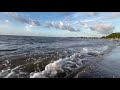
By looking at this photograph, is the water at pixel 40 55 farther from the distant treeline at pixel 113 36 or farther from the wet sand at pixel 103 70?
the wet sand at pixel 103 70

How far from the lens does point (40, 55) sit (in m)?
3.68

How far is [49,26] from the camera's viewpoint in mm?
3631

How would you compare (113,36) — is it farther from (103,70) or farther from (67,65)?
(67,65)

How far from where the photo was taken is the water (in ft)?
11.1

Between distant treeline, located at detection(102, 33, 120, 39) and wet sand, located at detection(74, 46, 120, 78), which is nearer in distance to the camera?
wet sand, located at detection(74, 46, 120, 78)

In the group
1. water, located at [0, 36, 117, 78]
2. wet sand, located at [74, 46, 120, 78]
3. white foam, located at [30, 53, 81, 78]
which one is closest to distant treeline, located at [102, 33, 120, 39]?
water, located at [0, 36, 117, 78]

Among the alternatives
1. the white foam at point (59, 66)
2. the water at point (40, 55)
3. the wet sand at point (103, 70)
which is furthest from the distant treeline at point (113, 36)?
the white foam at point (59, 66)

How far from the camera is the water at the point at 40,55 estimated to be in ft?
11.1

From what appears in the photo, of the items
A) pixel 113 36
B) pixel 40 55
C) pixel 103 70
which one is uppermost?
pixel 113 36

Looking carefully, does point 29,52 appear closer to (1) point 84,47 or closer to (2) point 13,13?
(2) point 13,13

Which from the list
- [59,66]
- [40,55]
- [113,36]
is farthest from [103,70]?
[40,55]

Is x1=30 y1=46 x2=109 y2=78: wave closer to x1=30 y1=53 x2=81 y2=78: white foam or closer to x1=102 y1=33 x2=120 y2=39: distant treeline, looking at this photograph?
x1=30 y1=53 x2=81 y2=78: white foam
